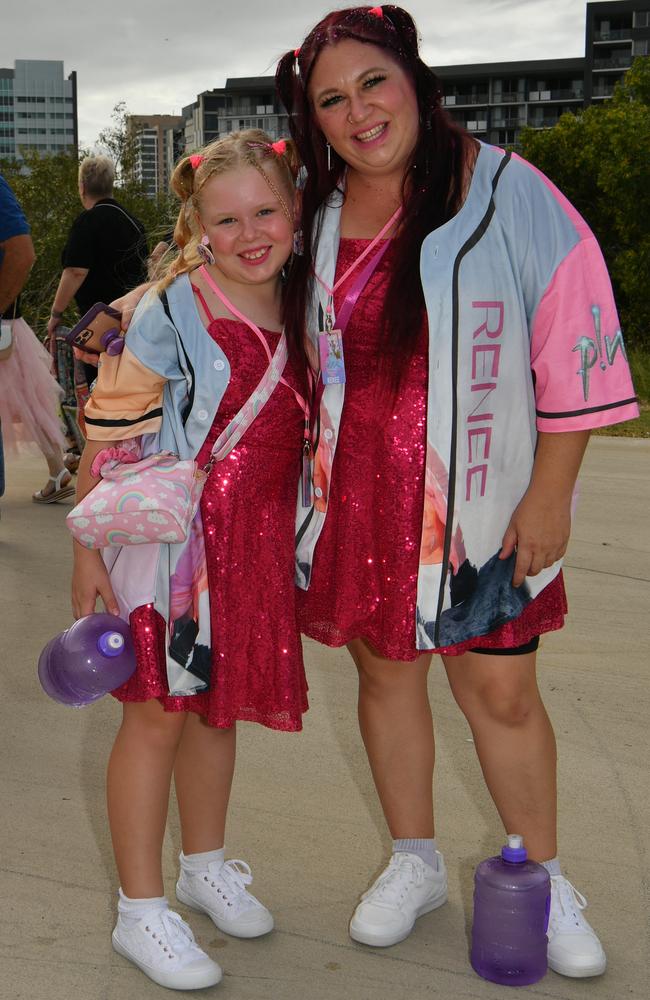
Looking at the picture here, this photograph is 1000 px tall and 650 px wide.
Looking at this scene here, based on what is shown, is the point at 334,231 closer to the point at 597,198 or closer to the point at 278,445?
the point at 278,445

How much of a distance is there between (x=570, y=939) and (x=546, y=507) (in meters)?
0.84

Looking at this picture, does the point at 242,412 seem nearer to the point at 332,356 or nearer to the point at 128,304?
the point at 332,356

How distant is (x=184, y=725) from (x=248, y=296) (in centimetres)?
88

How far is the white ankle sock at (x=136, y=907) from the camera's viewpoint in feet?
7.44

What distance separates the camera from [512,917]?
7.06ft

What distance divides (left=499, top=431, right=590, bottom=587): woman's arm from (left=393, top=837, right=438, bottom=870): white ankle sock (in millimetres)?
671

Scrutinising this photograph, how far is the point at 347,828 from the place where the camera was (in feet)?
9.37

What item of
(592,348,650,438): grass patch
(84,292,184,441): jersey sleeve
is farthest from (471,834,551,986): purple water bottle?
(592,348,650,438): grass patch

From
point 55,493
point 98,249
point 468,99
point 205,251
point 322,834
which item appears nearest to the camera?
point 205,251

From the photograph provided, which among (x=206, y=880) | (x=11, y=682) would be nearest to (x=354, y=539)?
(x=206, y=880)

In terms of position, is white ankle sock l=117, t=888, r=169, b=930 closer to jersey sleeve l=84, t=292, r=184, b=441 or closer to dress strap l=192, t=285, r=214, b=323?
jersey sleeve l=84, t=292, r=184, b=441

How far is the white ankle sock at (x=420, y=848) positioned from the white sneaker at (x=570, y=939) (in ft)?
0.92

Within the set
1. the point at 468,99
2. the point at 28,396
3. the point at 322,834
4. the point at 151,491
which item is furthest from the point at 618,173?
the point at 468,99

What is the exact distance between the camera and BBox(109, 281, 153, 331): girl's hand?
2289 millimetres
